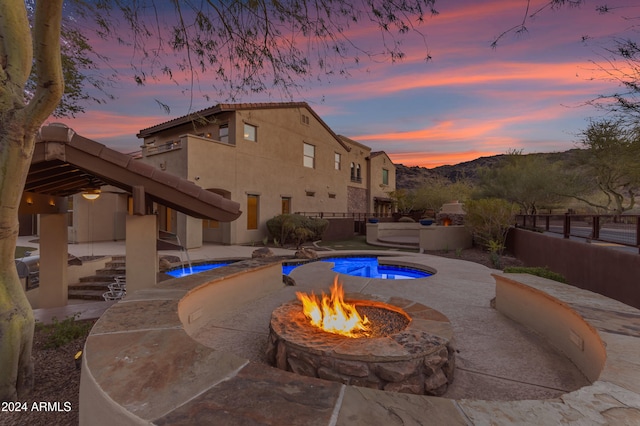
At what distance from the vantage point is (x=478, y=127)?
18562 millimetres

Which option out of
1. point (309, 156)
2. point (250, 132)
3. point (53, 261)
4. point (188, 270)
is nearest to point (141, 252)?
point (53, 261)

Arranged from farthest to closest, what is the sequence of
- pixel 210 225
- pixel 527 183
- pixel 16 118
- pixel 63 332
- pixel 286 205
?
pixel 527 183 → pixel 286 205 → pixel 210 225 → pixel 63 332 → pixel 16 118

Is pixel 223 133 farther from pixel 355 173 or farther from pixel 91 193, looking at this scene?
pixel 355 173

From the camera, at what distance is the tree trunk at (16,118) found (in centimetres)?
258

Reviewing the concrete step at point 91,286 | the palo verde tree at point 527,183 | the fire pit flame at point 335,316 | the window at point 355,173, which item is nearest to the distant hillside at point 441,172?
the window at point 355,173

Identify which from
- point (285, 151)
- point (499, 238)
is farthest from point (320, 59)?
point (285, 151)

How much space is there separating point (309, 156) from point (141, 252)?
755 inches

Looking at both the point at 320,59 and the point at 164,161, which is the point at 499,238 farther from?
the point at 164,161

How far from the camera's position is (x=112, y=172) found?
155 inches

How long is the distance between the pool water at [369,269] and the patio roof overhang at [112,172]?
5654 millimetres

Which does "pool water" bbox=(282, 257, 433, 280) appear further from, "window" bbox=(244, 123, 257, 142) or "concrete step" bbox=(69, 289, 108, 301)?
"window" bbox=(244, 123, 257, 142)

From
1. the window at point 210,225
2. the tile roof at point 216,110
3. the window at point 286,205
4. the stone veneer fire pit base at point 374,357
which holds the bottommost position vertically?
the stone veneer fire pit base at point 374,357

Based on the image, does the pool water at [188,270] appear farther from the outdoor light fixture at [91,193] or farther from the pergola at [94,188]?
the pergola at [94,188]

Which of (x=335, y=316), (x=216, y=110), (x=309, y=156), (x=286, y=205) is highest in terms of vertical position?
(x=216, y=110)
